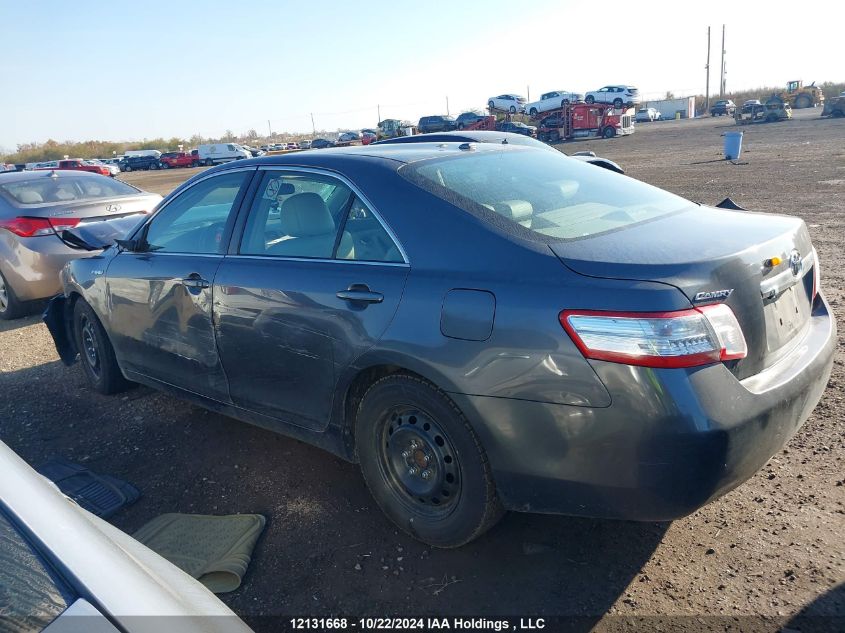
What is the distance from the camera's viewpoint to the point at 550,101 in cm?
4938

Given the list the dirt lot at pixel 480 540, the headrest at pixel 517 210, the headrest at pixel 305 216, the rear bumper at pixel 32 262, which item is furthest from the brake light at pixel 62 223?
the headrest at pixel 517 210

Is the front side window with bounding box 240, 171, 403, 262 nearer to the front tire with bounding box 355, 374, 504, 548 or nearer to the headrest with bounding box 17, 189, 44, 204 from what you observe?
the front tire with bounding box 355, 374, 504, 548

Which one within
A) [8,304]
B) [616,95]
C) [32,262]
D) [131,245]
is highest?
[616,95]

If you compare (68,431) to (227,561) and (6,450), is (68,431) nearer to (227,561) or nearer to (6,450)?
(227,561)

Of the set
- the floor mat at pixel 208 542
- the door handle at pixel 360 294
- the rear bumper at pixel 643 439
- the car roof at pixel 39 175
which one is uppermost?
the car roof at pixel 39 175

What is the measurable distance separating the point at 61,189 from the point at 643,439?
24.8 ft

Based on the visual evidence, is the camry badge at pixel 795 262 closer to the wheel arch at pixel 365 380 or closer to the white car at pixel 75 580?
the wheel arch at pixel 365 380

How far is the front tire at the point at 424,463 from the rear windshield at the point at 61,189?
6.07m

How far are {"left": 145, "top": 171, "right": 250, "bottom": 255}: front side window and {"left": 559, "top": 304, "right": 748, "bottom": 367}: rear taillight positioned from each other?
7.24 feet

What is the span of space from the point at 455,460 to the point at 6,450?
1.60 m

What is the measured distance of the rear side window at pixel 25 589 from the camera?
1250mm

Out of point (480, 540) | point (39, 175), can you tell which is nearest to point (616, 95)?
point (39, 175)

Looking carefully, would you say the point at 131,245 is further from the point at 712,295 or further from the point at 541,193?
the point at 712,295

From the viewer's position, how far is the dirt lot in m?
2.58
